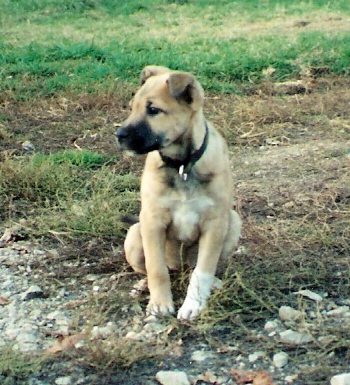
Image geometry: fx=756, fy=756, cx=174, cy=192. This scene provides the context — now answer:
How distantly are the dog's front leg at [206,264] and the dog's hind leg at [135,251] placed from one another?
34cm

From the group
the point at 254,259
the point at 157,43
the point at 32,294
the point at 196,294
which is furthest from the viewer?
the point at 157,43

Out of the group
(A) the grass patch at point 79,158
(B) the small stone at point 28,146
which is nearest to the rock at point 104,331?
(A) the grass patch at point 79,158

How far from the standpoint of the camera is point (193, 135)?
378 centimetres

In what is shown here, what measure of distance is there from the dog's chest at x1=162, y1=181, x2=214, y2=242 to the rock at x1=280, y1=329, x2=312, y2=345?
0.74m

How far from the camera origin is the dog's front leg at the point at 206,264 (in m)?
3.75

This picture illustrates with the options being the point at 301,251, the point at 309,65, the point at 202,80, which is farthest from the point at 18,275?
the point at 309,65

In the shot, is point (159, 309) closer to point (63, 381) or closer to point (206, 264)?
point (206, 264)

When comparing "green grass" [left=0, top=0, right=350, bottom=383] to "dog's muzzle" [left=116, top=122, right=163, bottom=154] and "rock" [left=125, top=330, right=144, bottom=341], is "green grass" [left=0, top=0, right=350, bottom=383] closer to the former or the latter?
"rock" [left=125, top=330, right=144, bottom=341]

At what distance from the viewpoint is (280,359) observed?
127 inches

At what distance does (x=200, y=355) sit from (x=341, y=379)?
0.65 meters

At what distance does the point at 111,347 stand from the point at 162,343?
0.95 feet

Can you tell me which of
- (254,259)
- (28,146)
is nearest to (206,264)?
(254,259)

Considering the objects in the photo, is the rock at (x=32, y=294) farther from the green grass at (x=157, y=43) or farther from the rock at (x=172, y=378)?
the green grass at (x=157, y=43)

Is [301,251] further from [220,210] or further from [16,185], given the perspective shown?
[16,185]
